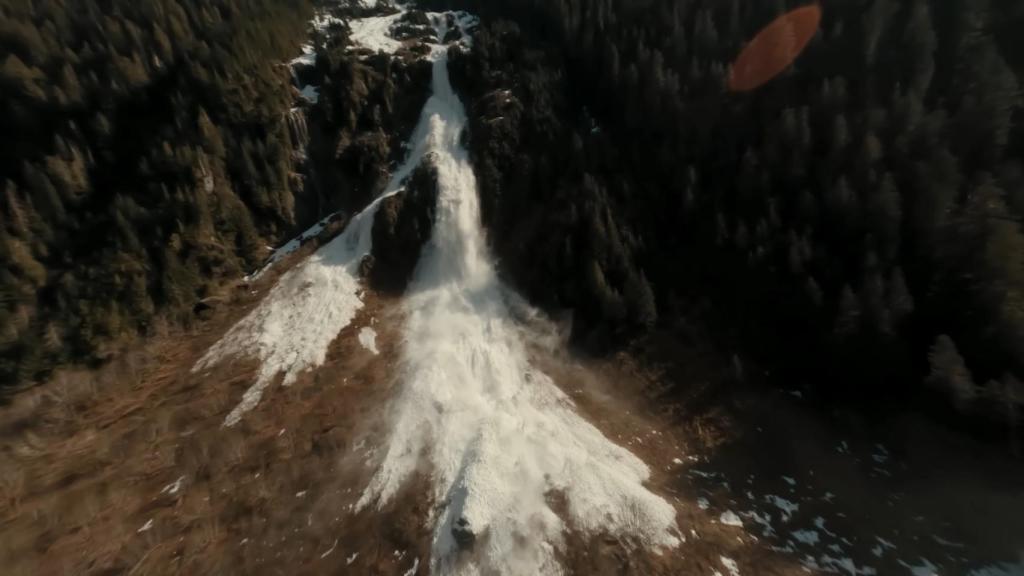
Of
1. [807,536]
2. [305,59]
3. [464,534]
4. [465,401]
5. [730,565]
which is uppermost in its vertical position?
[305,59]

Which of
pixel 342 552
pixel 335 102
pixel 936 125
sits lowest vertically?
pixel 342 552

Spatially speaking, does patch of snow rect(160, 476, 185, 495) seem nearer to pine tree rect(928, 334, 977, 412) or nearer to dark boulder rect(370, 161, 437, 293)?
dark boulder rect(370, 161, 437, 293)

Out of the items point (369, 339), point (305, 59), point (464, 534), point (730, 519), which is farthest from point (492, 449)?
point (305, 59)

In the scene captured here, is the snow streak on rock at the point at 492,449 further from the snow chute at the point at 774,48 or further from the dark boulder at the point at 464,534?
the snow chute at the point at 774,48

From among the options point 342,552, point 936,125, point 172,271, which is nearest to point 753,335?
point 936,125

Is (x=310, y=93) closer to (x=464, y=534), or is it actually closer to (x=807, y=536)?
(x=464, y=534)

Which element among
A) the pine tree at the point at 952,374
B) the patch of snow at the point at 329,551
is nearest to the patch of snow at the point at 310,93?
the patch of snow at the point at 329,551

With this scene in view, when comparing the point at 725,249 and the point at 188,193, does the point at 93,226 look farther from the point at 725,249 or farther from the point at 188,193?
the point at 725,249

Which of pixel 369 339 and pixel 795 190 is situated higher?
pixel 795 190
